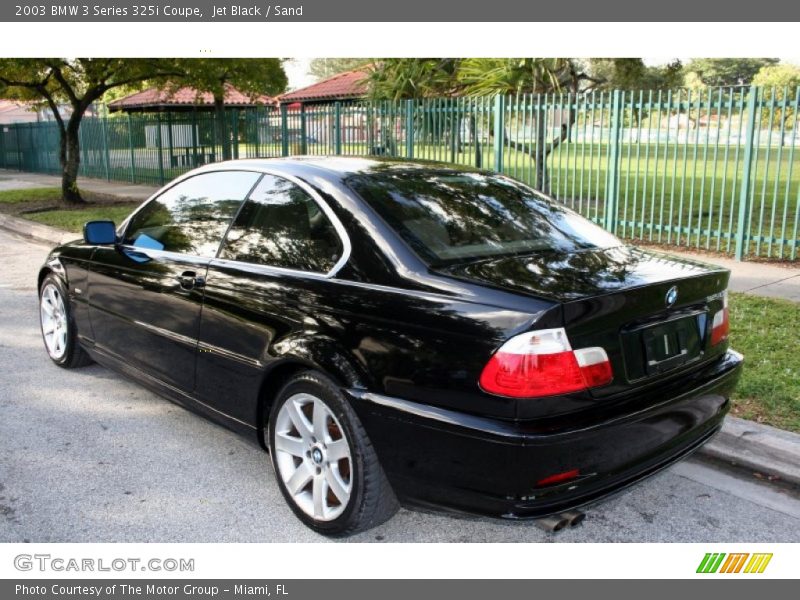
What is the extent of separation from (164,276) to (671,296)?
2.60 meters

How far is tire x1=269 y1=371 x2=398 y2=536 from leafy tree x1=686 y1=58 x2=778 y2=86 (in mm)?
79701

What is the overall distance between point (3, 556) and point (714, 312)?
3.18m

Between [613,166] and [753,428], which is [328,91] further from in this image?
[753,428]

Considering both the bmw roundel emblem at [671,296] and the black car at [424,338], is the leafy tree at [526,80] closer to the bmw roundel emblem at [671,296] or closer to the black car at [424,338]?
the black car at [424,338]

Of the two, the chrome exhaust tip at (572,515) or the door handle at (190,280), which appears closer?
the chrome exhaust tip at (572,515)

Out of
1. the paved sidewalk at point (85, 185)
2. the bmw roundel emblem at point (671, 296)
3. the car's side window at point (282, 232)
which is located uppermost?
the car's side window at point (282, 232)

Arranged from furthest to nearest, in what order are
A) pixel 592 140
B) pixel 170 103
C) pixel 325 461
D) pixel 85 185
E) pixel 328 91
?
pixel 170 103
pixel 328 91
pixel 85 185
pixel 592 140
pixel 325 461

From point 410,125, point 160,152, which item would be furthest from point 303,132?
point 160,152

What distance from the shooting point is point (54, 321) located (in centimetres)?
558

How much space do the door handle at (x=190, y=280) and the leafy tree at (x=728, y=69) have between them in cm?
7918

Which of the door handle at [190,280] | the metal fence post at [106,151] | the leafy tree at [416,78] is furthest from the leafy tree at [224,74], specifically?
the door handle at [190,280]

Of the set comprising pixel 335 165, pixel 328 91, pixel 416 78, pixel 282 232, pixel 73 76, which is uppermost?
pixel 328 91

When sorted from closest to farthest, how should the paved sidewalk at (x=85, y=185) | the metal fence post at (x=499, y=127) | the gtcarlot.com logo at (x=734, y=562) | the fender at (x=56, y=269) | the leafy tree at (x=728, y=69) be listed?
the gtcarlot.com logo at (x=734, y=562)
the fender at (x=56, y=269)
the metal fence post at (x=499, y=127)
the paved sidewalk at (x=85, y=185)
the leafy tree at (x=728, y=69)

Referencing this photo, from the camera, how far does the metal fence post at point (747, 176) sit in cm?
912
